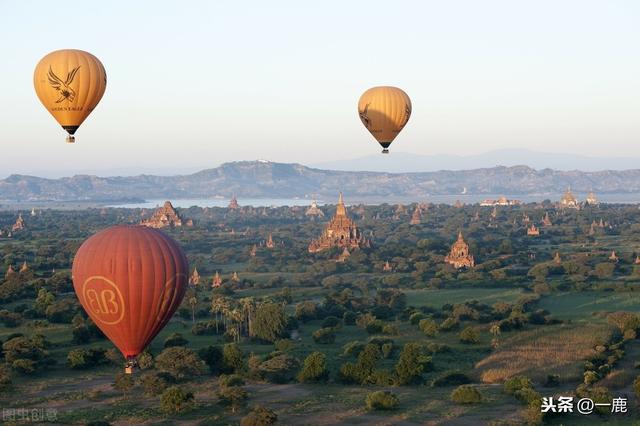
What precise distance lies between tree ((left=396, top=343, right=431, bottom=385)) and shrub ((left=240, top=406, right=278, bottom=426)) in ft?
31.2

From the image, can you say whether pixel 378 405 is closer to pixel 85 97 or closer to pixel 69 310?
pixel 85 97

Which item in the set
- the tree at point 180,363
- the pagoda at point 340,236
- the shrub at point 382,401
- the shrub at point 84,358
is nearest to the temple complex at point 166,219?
the pagoda at point 340,236

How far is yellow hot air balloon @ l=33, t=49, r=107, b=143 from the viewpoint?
42.2 meters

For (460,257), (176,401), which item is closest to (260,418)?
(176,401)

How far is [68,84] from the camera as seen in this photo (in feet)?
138

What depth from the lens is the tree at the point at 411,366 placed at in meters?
41.8

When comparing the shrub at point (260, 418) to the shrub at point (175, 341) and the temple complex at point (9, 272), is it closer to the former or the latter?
the shrub at point (175, 341)

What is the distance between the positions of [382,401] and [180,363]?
10467 millimetres

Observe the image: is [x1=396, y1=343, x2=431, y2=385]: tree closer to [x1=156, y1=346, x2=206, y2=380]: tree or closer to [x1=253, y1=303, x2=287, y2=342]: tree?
[x1=156, y1=346, x2=206, y2=380]: tree

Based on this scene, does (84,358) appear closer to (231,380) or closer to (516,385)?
(231,380)

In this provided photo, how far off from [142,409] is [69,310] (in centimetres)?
2565

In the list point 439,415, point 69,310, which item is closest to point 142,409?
point 439,415

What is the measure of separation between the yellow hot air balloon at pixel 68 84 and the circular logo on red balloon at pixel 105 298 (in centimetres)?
1050

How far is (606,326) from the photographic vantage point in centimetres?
5638
